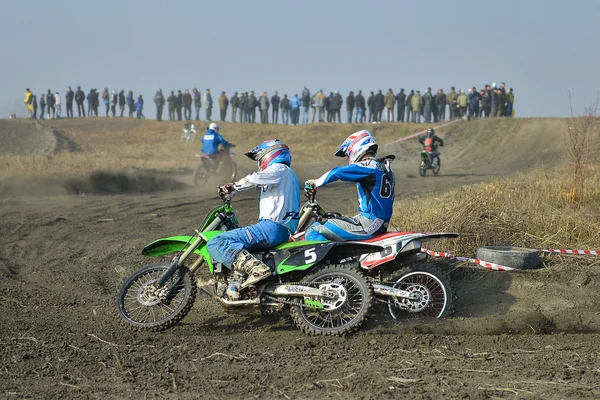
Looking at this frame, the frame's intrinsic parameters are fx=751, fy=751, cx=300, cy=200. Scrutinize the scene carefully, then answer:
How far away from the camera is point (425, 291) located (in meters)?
7.21

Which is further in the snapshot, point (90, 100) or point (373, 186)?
point (90, 100)

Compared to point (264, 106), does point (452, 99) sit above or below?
above

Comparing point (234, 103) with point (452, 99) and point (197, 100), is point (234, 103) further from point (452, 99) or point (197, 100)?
point (452, 99)

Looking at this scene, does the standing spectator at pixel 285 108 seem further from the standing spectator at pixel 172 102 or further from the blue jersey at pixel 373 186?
the blue jersey at pixel 373 186

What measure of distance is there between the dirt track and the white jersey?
1.11m

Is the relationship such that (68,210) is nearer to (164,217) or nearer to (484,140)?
(164,217)

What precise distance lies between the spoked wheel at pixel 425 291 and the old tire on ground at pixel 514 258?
61.1 inches

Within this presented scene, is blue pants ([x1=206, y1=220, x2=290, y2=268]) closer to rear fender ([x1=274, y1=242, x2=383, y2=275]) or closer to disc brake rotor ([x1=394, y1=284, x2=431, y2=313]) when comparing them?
rear fender ([x1=274, y1=242, x2=383, y2=275])

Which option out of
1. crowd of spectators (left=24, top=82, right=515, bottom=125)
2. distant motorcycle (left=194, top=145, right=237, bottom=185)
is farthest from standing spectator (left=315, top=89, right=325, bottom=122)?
distant motorcycle (left=194, top=145, right=237, bottom=185)

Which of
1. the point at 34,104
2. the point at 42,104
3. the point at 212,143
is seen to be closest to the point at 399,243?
the point at 212,143

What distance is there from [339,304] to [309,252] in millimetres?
564

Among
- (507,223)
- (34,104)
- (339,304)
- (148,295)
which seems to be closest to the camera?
(339,304)

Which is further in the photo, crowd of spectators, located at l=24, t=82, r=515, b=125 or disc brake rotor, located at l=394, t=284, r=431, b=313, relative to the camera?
crowd of spectators, located at l=24, t=82, r=515, b=125

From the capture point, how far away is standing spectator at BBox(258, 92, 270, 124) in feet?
137
